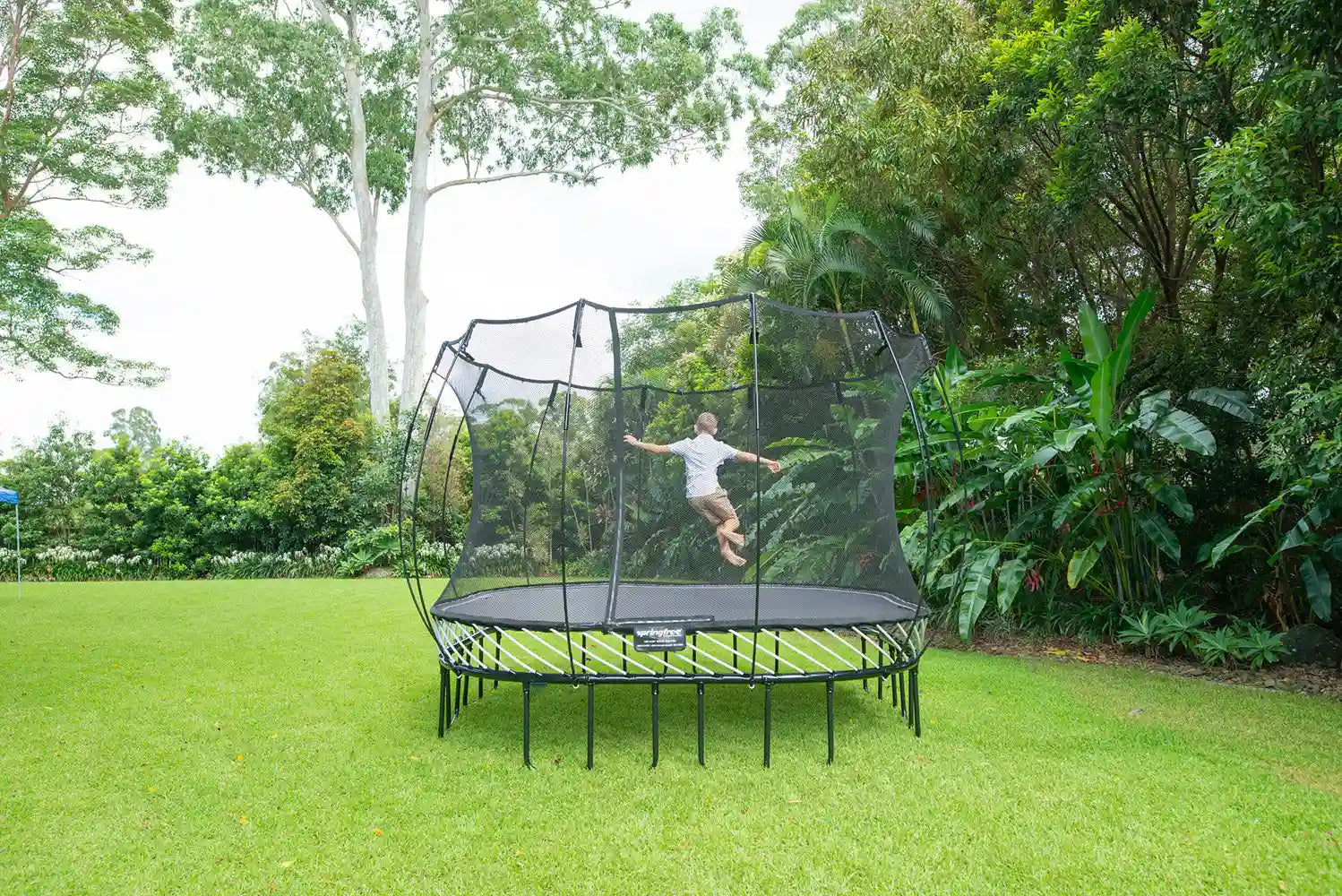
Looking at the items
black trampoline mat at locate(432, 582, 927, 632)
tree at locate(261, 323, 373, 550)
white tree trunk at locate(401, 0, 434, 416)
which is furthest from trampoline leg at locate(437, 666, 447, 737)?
white tree trunk at locate(401, 0, 434, 416)

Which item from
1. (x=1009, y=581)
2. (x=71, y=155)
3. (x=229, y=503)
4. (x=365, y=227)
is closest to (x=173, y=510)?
(x=229, y=503)

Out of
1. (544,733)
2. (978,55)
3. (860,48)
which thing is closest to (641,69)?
(860,48)

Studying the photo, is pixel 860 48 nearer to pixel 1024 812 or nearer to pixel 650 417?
pixel 650 417

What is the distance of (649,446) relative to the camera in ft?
13.4

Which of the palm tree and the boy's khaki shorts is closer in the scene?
the boy's khaki shorts

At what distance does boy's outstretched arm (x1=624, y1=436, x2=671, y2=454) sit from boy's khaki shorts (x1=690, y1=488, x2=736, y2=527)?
0.26 metres

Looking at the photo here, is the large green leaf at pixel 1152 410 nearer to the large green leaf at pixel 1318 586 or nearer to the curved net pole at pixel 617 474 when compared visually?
the large green leaf at pixel 1318 586

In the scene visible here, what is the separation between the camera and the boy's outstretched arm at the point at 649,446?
4055 millimetres

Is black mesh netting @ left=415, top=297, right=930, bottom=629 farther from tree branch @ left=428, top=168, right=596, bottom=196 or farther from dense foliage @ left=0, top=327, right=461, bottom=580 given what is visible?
tree branch @ left=428, top=168, right=596, bottom=196

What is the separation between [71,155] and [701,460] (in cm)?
1319

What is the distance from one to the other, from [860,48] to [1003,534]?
494cm

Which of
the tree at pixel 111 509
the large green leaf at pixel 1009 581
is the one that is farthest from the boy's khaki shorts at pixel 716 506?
the tree at pixel 111 509

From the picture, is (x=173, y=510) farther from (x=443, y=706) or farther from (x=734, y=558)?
(x=734, y=558)

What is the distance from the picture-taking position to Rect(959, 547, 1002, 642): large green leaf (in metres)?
5.28
